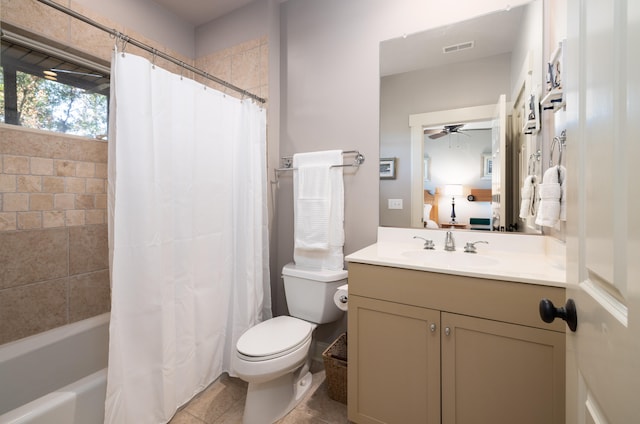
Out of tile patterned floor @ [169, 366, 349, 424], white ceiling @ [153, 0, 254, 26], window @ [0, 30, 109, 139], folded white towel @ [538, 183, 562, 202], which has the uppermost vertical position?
white ceiling @ [153, 0, 254, 26]

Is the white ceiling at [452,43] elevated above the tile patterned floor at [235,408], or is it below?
above

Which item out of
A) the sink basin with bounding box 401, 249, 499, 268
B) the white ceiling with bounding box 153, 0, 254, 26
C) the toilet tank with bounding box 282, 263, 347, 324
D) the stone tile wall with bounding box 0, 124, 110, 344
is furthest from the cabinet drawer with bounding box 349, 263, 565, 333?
the white ceiling with bounding box 153, 0, 254, 26

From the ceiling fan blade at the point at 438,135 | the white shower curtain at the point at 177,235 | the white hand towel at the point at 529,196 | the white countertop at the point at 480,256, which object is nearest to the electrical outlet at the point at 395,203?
the white countertop at the point at 480,256

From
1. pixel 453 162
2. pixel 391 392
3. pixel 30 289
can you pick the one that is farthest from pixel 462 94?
pixel 30 289

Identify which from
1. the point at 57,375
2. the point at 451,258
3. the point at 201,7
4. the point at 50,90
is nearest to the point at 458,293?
the point at 451,258

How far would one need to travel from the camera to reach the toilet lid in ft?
4.69

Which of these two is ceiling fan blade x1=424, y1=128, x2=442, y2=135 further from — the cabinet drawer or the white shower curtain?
the white shower curtain

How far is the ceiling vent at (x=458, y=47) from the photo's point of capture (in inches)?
62.9

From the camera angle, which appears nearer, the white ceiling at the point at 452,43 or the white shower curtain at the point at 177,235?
the white shower curtain at the point at 177,235

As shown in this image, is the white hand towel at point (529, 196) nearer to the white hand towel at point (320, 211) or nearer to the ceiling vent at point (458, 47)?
the ceiling vent at point (458, 47)

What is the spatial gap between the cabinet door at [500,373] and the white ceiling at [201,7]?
2586 mm

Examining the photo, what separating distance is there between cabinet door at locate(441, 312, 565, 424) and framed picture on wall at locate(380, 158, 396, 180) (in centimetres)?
94

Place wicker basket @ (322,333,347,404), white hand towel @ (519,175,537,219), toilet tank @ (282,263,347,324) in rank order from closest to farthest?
white hand towel @ (519,175,537,219)
wicker basket @ (322,333,347,404)
toilet tank @ (282,263,347,324)

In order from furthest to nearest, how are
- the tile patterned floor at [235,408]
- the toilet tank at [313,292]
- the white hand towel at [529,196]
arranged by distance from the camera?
the toilet tank at [313,292] < the tile patterned floor at [235,408] < the white hand towel at [529,196]
